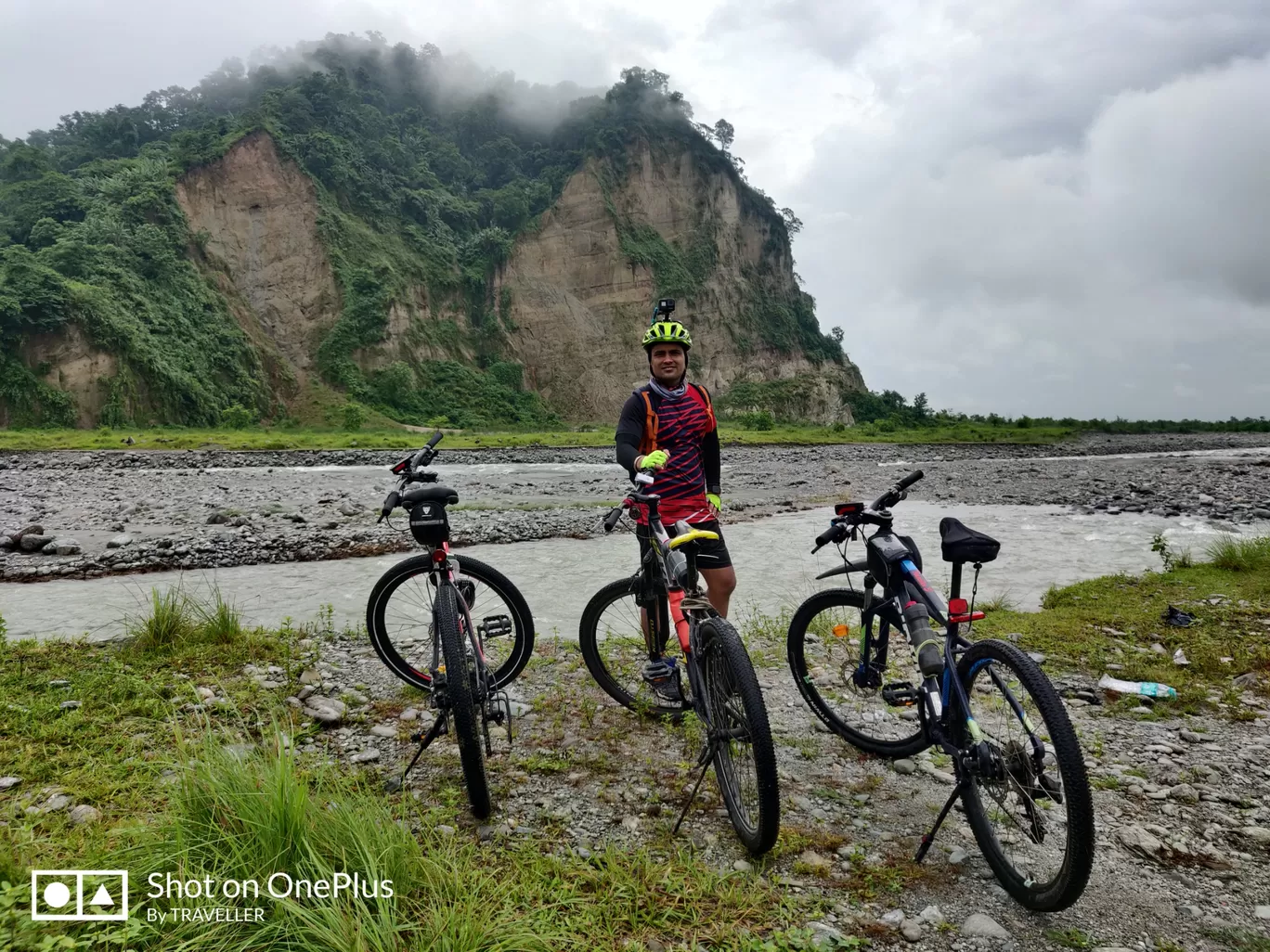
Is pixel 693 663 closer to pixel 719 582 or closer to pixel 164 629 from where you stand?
pixel 719 582

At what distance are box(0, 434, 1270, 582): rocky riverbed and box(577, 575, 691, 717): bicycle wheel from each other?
723 centimetres

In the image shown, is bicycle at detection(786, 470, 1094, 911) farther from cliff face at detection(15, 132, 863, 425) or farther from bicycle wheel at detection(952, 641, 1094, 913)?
cliff face at detection(15, 132, 863, 425)

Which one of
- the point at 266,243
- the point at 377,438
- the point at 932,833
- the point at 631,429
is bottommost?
the point at 932,833

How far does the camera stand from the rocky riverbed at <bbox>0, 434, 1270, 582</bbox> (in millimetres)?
10859

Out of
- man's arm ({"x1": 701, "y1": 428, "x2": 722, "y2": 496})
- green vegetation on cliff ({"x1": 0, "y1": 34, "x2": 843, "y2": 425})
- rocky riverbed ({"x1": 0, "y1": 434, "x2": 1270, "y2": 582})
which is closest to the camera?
man's arm ({"x1": 701, "y1": 428, "x2": 722, "y2": 496})

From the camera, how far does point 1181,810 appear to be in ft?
11.7

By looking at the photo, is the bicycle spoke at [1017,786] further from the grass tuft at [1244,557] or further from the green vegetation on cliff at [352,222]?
the green vegetation on cliff at [352,222]

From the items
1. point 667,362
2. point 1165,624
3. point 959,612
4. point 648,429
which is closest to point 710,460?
point 648,429

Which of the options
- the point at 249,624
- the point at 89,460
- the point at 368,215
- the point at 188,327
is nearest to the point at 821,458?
the point at 249,624

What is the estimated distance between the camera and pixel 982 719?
3.14 m

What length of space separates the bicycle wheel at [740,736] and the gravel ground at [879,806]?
0.58 feet

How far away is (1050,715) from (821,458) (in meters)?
34.0

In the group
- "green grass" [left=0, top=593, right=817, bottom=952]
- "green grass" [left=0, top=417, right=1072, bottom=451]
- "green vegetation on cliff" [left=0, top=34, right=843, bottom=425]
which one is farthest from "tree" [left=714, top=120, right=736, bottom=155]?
"green grass" [left=0, top=593, right=817, bottom=952]

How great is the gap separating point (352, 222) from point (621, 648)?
78130 millimetres
